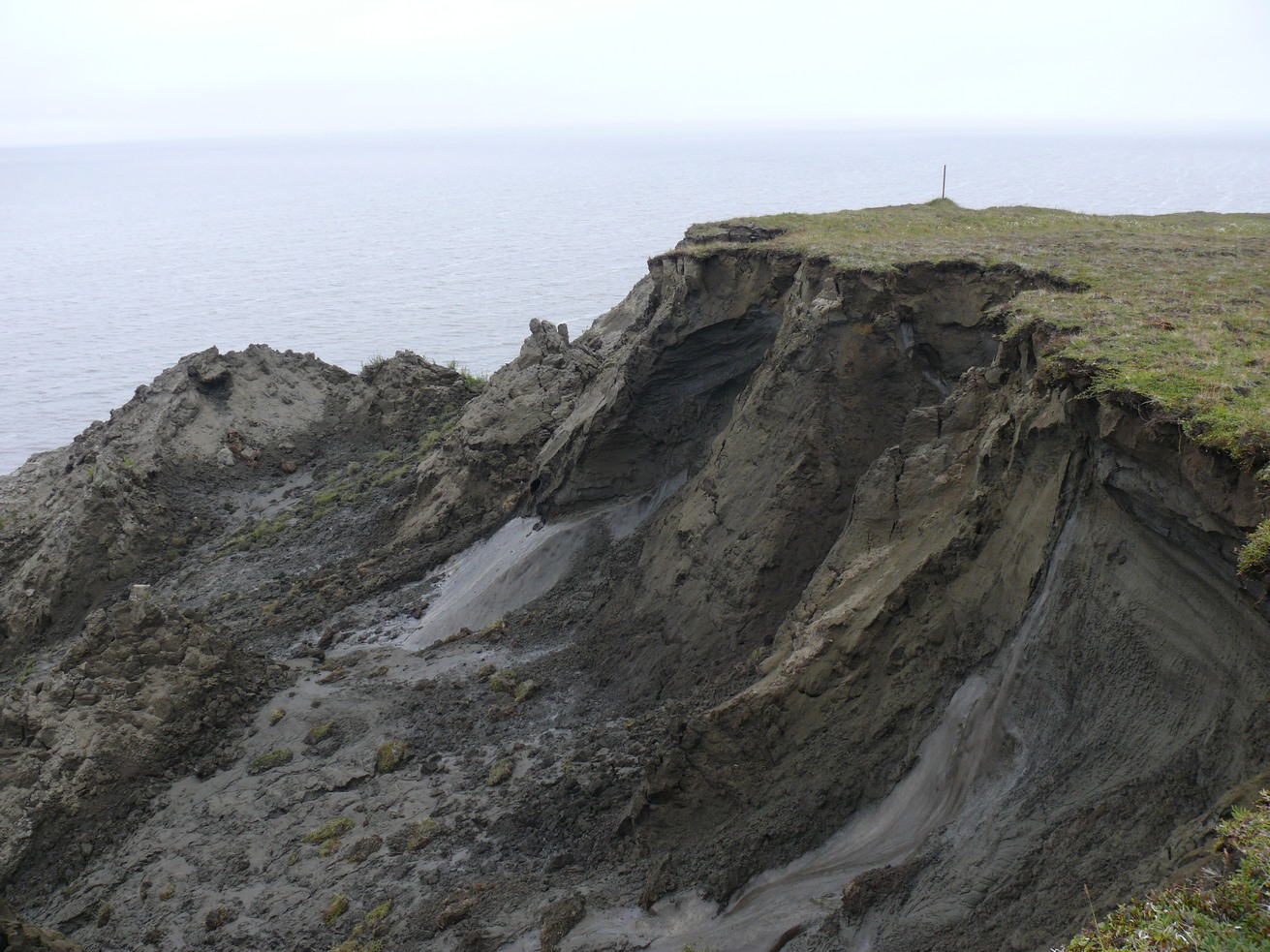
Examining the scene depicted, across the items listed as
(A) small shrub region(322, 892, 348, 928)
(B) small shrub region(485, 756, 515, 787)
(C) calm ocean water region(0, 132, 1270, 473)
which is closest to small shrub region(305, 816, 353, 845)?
(A) small shrub region(322, 892, 348, 928)

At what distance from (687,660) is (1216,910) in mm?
9382

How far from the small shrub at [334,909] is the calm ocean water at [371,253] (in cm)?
3381

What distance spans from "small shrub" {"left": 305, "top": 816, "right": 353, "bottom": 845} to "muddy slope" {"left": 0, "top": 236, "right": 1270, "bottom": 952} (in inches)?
2.9

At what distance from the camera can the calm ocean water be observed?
5647 centimetres

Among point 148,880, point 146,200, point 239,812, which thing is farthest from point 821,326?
point 146,200

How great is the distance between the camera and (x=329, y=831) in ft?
41.3

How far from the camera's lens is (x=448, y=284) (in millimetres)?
75062

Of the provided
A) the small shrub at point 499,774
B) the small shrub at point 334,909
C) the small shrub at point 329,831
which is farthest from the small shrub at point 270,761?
the small shrub at point 334,909

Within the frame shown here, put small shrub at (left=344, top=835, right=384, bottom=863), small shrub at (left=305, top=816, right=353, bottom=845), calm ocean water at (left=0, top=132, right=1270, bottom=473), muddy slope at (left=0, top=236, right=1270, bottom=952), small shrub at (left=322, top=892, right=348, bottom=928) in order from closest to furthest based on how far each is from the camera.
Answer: muddy slope at (left=0, top=236, right=1270, bottom=952)
small shrub at (left=322, top=892, right=348, bottom=928)
small shrub at (left=344, top=835, right=384, bottom=863)
small shrub at (left=305, top=816, right=353, bottom=845)
calm ocean water at (left=0, top=132, right=1270, bottom=473)

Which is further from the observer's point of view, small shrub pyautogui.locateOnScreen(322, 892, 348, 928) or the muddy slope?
small shrub pyautogui.locateOnScreen(322, 892, 348, 928)

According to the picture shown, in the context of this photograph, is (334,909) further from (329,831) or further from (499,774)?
(499,774)

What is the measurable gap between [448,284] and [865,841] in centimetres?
6957

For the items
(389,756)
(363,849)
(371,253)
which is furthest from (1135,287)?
(371,253)

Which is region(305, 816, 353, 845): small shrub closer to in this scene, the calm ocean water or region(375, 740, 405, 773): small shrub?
region(375, 740, 405, 773): small shrub
